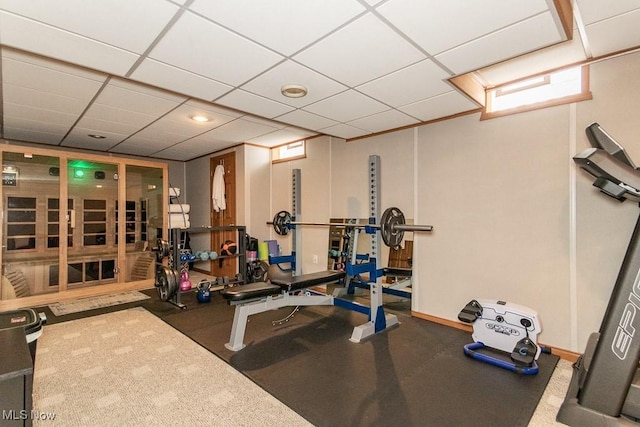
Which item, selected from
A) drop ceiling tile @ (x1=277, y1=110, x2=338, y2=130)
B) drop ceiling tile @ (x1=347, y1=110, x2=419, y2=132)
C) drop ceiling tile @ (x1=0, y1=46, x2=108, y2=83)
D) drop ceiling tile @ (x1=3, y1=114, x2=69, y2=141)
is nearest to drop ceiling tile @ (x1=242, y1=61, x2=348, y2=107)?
drop ceiling tile @ (x1=277, y1=110, x2=338, y2=130)

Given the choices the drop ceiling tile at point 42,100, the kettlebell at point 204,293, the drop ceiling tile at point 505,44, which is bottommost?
the kettlebell at point 204,293

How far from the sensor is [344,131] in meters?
4.06

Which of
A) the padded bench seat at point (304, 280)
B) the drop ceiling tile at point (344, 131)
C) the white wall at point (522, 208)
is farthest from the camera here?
the drop ceiling tile at point (344, 131)

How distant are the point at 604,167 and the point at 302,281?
8.22ft

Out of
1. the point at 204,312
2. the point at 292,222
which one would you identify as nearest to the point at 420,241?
the point at 292,222

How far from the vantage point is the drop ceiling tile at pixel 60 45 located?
5.97 ft

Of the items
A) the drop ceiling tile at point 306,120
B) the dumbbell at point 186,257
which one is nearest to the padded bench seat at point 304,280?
the dumbbell at point 186,257

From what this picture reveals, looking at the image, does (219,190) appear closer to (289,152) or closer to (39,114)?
(289,152)

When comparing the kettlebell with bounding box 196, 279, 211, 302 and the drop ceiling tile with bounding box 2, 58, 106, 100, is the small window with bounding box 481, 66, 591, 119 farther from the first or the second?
the kettlebell with bounding box 196, 279, 211, 302

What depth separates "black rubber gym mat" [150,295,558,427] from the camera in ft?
6.46

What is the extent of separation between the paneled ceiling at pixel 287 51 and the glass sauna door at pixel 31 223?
1.28 metres

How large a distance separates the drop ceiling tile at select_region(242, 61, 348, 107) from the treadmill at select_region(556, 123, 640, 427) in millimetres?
1821

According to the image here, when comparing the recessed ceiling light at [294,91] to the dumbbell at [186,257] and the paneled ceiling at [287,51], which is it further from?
the dumbbell at [186,257]

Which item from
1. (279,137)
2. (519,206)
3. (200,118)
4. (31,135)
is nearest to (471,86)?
(519,206)
